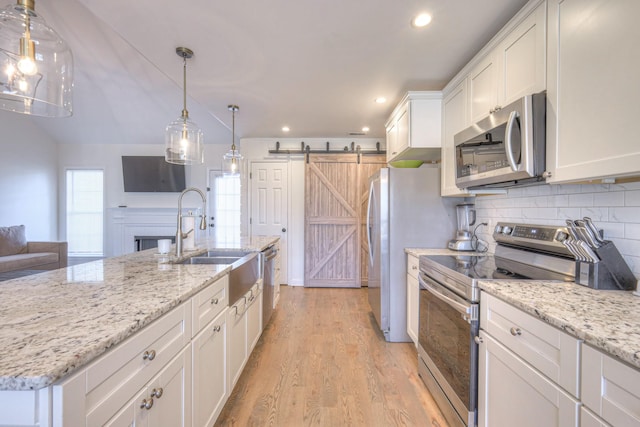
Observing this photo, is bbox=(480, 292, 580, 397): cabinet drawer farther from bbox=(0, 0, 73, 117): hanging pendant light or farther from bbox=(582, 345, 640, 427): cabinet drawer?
bbox=(0, 0, 73, 117): hanging pendant light

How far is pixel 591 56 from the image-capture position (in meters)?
1.12

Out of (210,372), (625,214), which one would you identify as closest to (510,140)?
(625,214)

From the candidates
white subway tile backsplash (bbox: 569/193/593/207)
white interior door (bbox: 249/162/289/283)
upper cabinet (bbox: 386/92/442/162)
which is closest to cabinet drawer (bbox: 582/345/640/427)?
white subway tile backsplash (bbox: 569/193/593/207)

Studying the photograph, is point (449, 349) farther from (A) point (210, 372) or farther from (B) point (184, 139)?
(B) point (184, 139)

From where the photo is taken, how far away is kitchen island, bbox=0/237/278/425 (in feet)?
1.90

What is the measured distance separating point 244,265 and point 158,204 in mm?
4559

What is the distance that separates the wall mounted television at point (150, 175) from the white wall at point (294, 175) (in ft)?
5.89

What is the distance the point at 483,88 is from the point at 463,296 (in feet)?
4.64

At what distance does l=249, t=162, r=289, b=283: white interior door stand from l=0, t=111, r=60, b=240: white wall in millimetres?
4210

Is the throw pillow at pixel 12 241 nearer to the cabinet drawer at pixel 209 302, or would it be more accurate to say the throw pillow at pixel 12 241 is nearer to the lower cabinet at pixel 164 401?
the cabinet drawer at pixel 209 302

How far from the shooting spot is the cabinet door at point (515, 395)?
2.92 feet

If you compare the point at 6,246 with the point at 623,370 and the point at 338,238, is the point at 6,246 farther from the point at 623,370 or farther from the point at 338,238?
the point at 623,370

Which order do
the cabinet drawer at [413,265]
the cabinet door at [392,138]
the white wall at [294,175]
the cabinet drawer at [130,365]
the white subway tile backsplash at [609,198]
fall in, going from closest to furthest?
the cabinet drawer at [130,365] → the white subway tile backsplash at [609,198] → the cabinet drawer at [413,265] → the cabinet door at [392,138] → the white wall at [294,175]

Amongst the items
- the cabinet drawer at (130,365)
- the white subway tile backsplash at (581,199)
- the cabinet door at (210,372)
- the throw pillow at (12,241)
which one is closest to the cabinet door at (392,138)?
the white subway tile backsplash at (581,199)
